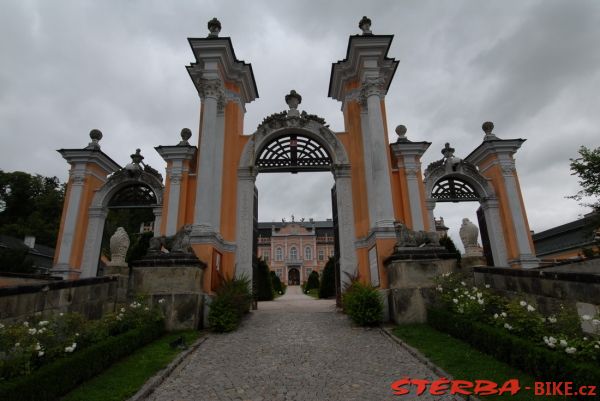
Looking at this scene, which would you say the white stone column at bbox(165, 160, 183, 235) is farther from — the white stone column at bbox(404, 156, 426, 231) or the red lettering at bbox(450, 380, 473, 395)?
the red lettering at bbox(450, 380, 473, 395)

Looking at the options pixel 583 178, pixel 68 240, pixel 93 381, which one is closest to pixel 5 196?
pixel 68 240

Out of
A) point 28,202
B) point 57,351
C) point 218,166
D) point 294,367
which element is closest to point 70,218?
point 218,166

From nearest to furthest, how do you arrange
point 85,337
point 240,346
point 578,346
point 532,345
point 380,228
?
point 578,346 → point 532,345 → point 85,337 → point 240,346 → point 380,228

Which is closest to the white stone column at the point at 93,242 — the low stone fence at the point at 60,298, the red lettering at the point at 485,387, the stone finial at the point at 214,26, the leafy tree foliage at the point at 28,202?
the low stone fence at the point at 60,298

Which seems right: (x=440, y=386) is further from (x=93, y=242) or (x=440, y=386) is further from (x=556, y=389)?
(x=93, y=242)

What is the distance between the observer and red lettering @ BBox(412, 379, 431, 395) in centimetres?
416

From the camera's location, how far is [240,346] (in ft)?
21.3

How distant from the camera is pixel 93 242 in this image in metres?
14.9

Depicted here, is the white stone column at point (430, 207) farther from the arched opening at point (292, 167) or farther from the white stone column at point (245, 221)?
the white stone column at point (245, 221)

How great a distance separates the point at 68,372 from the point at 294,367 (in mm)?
2932

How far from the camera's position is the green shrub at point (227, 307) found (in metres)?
7.72

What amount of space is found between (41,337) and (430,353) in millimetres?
5495

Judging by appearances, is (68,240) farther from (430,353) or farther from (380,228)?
(430,353)

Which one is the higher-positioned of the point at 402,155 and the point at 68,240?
the point at 402,155
